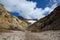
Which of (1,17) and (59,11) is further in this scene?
(1,17)

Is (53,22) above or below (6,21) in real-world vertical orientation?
below

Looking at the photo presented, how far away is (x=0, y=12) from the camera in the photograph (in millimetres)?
116562

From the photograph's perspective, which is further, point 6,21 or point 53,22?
point 6,21

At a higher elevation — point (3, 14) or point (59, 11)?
point (3, 14)

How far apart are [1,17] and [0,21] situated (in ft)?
19.6

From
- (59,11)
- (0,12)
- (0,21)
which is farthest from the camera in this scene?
(0,12)

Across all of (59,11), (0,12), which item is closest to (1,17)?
(0,12)

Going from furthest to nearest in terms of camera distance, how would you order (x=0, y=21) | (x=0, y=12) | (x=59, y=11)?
(x=0, y=12), (x=0, y=21), (x=59, y=11)

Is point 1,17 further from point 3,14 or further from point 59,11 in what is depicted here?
point 59,11

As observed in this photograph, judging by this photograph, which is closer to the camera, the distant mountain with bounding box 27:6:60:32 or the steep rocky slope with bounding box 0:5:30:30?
the distant mountain with bounding box 27:6:60:32

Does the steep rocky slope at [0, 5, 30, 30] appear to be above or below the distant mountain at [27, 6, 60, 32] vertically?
above

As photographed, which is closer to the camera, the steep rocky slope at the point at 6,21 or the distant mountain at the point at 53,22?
the distant mountain at the point at 53,22

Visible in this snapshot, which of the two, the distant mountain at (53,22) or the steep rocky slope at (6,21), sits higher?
the steep rocky slope at (6,21)

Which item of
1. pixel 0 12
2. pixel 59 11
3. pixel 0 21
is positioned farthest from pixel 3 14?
pixel 59 11
